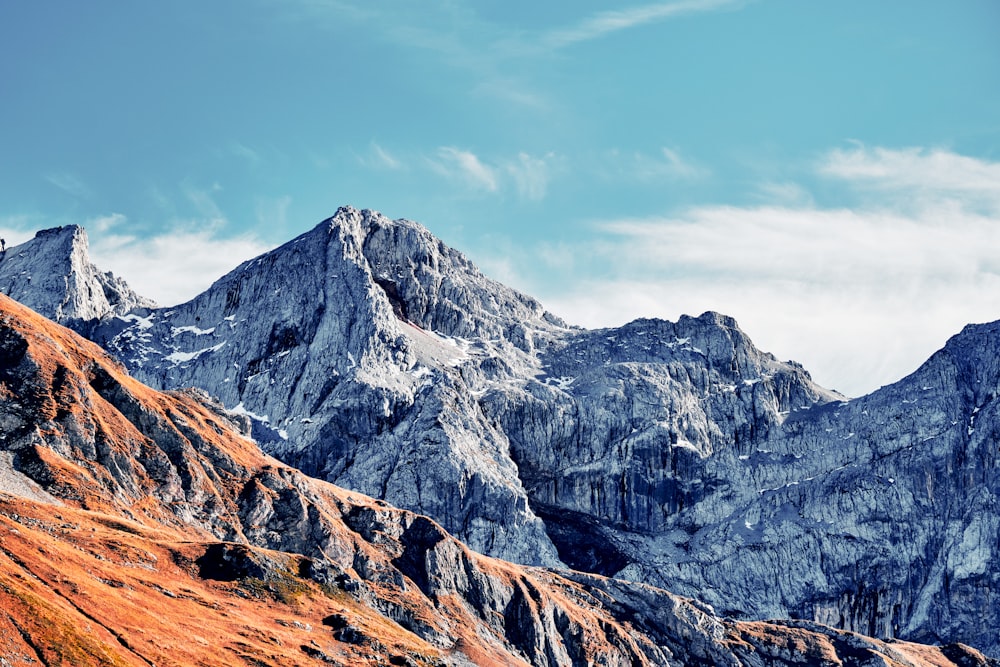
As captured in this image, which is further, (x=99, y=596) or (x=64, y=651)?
(x=99, y=596)

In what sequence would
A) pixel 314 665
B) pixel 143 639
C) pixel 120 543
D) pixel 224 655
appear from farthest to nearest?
pixel 120 543 → pixel 314 665 → pixel 224 655 → pixel 143 639

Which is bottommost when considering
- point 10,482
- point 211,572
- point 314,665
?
point 314,665

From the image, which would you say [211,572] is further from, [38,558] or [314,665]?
[38,558]

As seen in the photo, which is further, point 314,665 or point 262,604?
point 262,604

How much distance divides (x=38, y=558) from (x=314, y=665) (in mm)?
42568

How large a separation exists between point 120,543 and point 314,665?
36736mm

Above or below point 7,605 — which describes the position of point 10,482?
above

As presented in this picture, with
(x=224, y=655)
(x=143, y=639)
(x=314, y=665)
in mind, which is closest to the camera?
(x=143, y=639)

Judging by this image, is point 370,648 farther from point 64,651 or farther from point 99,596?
point 64,651

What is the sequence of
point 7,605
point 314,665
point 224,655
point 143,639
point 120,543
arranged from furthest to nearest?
point 120,543
point 314,665
point 224,655
point 143,639
point 7,605

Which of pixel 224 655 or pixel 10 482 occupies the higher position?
pixel 10 482

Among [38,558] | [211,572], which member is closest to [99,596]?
[38,558]

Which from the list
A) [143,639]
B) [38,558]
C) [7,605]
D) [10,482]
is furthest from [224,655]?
[10,482]

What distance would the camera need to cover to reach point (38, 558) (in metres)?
157
